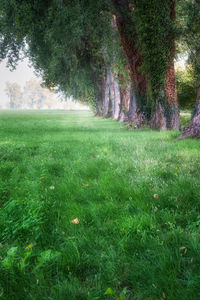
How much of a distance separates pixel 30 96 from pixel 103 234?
19177cm

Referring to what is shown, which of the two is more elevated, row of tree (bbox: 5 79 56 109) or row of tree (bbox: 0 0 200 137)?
row of tree (bbox: 5 79 56 109)

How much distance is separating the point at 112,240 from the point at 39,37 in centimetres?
1904

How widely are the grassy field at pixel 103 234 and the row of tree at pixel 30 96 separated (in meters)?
181

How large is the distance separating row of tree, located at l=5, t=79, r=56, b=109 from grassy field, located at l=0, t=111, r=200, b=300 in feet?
592

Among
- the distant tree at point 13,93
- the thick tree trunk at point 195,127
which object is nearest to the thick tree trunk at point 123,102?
the thick tree trunk at point 195,127

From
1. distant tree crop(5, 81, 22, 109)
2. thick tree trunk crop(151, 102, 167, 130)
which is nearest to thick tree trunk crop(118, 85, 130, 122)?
thick tree trunk crop(151, 102, 167, 130)

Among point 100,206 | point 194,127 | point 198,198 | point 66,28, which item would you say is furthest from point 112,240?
point 66,28

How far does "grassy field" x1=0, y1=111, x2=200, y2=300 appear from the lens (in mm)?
2219

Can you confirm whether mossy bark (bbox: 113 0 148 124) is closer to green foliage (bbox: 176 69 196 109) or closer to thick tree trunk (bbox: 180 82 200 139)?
thick tree trunk (bbox: 180 82 200 139)

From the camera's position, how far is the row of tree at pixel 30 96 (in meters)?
171

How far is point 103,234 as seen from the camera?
124 inches

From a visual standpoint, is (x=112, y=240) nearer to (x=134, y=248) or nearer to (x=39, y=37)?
(x=134, y=248)

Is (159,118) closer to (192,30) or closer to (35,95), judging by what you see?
(192,30)

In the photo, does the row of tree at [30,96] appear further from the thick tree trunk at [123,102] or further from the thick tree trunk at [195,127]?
the thick tree trunk at [195,127]
